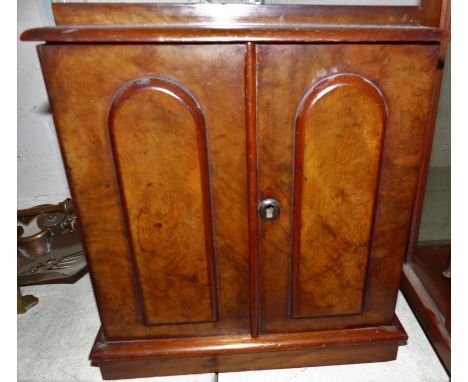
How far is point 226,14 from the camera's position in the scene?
968mm

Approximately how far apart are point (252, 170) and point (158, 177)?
242 millimetres

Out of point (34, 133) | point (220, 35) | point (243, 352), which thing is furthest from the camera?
point (34, 133)

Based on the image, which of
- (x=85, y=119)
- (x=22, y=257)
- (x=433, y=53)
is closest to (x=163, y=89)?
(x=85, y=119)

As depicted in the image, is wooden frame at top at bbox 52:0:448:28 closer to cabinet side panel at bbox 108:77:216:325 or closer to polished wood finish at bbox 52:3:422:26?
polished wood finish at bbox 52:3:422:26

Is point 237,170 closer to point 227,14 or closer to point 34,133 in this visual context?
point 227,14

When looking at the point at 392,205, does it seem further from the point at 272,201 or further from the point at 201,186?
the point at 201,186

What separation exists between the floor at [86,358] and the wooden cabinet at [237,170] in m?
0.11

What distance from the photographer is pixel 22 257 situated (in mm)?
1756

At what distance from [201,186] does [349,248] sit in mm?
466

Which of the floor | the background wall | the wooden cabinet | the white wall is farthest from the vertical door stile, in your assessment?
the white wall

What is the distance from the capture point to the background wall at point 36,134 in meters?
1.60

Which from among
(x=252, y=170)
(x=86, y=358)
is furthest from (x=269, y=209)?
(x=86, y=358)

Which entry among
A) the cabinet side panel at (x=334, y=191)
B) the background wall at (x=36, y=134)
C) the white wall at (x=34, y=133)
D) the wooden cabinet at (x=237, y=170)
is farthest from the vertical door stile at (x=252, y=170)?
the white wall at (x=34, y=133)

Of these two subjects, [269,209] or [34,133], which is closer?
[269,209]
